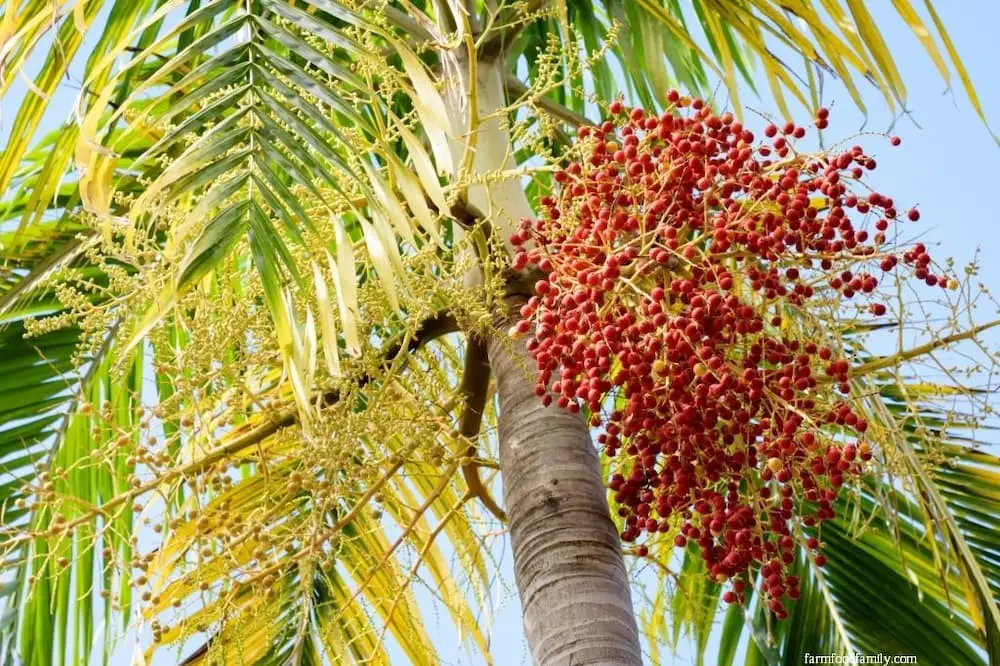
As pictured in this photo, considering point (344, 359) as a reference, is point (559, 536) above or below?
below

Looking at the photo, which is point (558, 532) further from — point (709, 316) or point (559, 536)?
point (709, 316)

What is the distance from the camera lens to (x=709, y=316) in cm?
170

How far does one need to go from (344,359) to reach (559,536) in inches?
23.0

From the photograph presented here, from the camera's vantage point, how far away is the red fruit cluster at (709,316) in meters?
1.72

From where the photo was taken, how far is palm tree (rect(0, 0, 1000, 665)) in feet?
5.65

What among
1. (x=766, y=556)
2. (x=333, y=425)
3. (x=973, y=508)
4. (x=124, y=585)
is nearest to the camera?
(x=766, y=556)

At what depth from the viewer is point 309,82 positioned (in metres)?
1.72

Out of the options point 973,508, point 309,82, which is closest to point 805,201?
point 309,82

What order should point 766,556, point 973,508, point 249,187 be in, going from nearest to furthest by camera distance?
1. point 249,187
2. point 766,556
3. point 973,508

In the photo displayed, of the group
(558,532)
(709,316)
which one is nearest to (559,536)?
(558,532)

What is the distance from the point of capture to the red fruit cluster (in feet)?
5.65

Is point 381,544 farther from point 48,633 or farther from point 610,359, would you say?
point 610,359

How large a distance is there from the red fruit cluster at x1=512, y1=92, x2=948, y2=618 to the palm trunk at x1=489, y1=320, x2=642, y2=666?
0.06 meters

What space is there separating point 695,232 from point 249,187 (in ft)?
2.18
